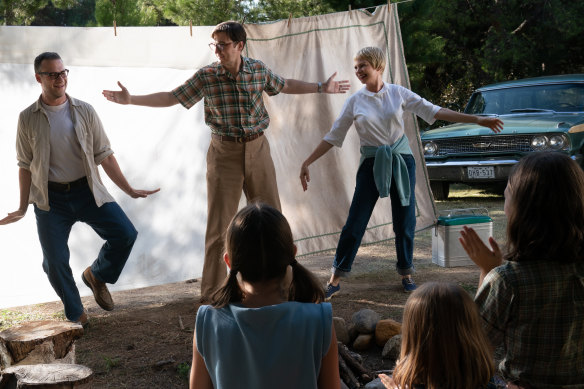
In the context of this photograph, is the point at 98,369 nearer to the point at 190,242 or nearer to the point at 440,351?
the point at 190,242

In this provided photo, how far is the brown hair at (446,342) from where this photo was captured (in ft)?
6.81

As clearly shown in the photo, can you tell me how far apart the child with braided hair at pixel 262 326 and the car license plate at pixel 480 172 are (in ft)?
25.8

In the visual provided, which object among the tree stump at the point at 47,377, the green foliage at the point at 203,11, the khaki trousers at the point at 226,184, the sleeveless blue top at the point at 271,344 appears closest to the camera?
the sleeveless blue top at the point at 271,344

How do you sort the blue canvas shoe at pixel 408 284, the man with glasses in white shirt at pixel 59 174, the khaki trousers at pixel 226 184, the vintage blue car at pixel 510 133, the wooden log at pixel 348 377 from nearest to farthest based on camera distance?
the wooden log at pixel 348 377, the man with glasses in white shirt at pixel 59 174, the khaki trousers at pixel 226 184, the blue canvas shoe at pixel 408 284, the vintage blue car at pixel 510 133

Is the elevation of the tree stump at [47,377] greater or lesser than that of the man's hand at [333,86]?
lesser

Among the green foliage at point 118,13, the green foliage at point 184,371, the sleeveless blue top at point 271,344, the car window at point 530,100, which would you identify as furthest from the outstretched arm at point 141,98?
the green foliage at point 118,13

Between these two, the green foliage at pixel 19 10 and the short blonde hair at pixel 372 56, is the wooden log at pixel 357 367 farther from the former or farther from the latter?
the green foliage at pixel 19 10

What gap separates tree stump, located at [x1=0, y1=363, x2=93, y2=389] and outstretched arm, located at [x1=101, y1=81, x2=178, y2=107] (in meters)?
2.41

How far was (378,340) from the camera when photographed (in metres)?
4.34

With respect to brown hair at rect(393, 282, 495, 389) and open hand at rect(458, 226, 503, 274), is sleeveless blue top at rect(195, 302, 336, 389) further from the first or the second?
open hand at rect(458, 226, 503, 274)

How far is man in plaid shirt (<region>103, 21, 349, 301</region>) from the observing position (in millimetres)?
5129

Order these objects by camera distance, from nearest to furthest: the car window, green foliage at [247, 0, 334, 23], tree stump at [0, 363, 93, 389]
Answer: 1. tree stump at [0, 363, 93, 389]
2. the car window
3. green foliage at [247, 0, 334, 23]

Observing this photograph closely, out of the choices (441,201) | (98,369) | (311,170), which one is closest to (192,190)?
(311,170)

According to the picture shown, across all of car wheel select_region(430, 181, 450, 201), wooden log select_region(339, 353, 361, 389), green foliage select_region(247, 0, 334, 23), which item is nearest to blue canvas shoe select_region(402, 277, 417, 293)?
wooden log select_region(339, 353, 361, 389)
